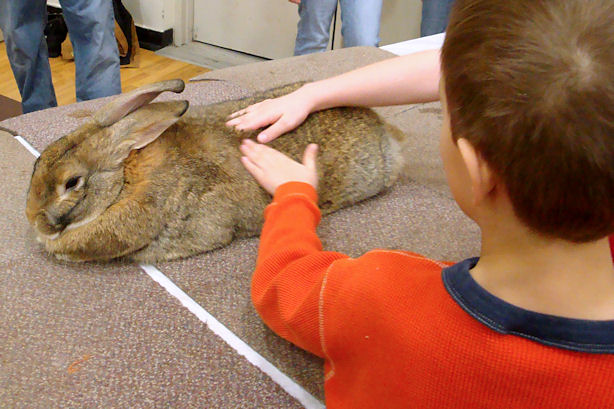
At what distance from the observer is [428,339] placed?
2.27ft

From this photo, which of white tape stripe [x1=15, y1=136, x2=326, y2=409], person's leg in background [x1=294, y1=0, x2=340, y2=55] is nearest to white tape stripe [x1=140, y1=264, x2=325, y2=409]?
white tape stripe [x1=15, y1=136, x2=326, y2=409]

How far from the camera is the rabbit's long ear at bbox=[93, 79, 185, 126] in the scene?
1.32 meters

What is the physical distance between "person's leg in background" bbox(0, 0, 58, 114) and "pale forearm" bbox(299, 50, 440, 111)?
1.66 metres

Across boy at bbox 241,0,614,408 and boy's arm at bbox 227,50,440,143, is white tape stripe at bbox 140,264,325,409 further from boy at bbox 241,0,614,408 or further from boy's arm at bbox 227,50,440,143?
boy's arm at bbox 227,50,440,143

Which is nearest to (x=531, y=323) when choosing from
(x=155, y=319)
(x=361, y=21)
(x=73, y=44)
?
(x=155, y=319)

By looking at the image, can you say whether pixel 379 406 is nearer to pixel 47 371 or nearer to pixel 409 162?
pixel 47 371

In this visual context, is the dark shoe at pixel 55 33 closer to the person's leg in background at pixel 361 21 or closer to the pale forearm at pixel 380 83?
the person's leg in background at pixel 361 21

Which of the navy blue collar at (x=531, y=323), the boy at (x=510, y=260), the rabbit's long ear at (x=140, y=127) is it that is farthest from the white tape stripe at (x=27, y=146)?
the navy blue collar at (x=531, y=323)

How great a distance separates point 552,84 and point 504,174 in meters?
0.11

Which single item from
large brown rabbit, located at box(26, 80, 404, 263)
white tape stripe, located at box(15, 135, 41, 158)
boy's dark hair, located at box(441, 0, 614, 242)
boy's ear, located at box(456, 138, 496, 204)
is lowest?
white tape stripe, located at box(15, 135, 41, 158)

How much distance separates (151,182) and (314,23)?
6.34 feet

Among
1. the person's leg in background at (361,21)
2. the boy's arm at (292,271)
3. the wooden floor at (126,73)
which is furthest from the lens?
the wooden floor at (126,73)

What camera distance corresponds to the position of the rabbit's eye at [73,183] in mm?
1256

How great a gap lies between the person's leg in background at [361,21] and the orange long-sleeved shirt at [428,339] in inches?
86.4
